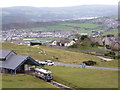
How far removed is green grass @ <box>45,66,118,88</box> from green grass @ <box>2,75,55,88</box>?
2.56 metres

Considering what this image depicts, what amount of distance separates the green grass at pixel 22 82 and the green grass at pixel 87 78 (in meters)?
2.56

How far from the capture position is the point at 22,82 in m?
31.5

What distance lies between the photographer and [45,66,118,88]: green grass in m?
30.2

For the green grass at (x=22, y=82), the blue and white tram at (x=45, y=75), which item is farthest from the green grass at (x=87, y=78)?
the green grass at (x=22, y=82)

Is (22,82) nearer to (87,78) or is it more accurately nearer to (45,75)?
(45,75)

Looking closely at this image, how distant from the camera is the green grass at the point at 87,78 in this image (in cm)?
3022

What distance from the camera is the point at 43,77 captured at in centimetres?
3397

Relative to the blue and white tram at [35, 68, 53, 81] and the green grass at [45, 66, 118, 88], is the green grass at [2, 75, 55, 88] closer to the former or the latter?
the blue and white tram at [35, 68, 53, 81]

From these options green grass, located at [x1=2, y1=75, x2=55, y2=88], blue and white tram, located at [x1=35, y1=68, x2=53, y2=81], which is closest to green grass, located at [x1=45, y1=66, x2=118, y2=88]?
blue and white tram, located at [x1=35, y1=68, x2=53, y2=81]

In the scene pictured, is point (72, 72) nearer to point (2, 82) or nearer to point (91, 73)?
point (91, 73)

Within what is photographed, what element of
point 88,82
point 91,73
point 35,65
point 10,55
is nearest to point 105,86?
point 88,82

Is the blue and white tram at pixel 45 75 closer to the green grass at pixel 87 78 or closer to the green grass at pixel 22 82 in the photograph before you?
the green grass at pixel 22 82

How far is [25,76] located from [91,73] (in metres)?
9.03

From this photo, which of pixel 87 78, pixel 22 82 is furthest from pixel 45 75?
pixel 87 78
